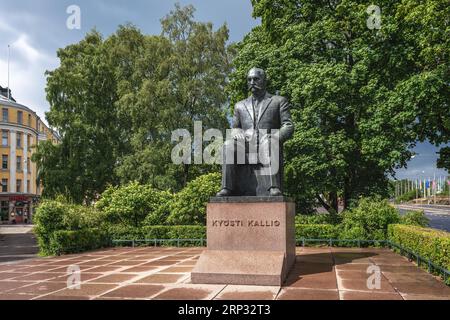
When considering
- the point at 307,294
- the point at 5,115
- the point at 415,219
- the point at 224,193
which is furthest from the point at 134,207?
the point at 5,115

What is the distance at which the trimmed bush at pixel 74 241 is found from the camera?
16266 millimetres

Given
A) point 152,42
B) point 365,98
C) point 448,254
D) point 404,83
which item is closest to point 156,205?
point 365,98

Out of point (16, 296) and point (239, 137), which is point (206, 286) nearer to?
point (239, 137)

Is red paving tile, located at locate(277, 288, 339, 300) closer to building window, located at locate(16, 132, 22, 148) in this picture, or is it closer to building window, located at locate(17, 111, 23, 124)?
building window, located at locate(17, 111, 23, 124)

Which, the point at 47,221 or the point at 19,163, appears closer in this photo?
the point at 47,221

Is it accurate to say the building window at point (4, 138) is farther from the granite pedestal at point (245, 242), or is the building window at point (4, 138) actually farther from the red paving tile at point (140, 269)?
the granite pedestal at point (245, 242)

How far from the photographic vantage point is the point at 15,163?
6838cm

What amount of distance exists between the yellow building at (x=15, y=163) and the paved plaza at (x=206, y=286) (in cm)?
5970

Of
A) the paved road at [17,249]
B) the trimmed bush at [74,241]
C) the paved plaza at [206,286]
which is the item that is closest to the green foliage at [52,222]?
the trimmed bush at [74,241]

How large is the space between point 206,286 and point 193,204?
41.4ft

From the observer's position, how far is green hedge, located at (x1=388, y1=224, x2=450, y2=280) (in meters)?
9.25

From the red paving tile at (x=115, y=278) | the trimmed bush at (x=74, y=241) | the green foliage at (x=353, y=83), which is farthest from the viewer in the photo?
the green foliage at (x=353, y=83)

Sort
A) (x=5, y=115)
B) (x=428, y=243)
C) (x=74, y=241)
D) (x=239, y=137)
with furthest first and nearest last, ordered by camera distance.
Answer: (x=5, y=115) → (x=74, y=241) → (x=428, y=243) → (x=239, y=137)
